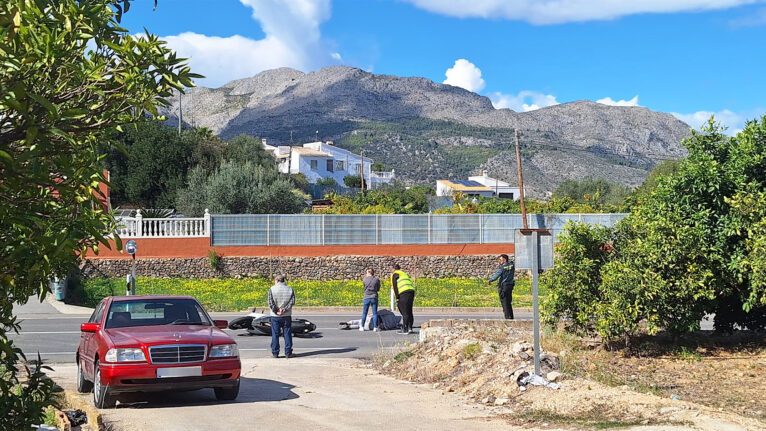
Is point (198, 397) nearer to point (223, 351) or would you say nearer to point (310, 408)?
point (223, 351)

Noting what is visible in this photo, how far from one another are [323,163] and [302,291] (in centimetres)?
7659

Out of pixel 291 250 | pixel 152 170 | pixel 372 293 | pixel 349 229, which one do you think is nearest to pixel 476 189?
pixel 152 170

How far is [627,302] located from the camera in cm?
1312

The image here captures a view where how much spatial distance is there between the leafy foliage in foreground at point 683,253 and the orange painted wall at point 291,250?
27.3m

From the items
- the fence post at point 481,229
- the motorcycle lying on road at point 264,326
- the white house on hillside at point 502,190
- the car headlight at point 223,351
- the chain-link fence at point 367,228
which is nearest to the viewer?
the car headlight at point 223,351

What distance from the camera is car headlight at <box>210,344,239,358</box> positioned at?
11.1 metres

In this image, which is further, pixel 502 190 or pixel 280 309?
pixel 502 190

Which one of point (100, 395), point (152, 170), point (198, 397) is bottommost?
point (198, 397)

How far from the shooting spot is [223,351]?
36.7ft

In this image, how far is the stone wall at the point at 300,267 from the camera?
3844cm

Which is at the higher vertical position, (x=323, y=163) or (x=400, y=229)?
(x=323, y=163)

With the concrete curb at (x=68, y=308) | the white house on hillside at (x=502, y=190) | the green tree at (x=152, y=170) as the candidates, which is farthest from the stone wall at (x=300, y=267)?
the white house on hillside at (x=502, y=190)

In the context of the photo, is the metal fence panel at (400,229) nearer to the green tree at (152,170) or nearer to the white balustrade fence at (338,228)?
the white balustrade fence at (338,228)

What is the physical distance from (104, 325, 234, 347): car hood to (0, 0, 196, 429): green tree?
235 inches
